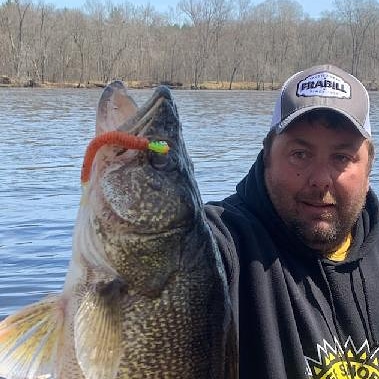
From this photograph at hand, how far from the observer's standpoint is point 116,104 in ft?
8.50

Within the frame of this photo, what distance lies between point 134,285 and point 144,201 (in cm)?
27

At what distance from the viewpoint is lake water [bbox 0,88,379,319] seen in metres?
8.47

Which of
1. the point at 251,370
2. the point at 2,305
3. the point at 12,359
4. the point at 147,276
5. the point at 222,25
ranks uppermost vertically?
the point at 222,25

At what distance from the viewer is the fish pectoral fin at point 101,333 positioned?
241cm

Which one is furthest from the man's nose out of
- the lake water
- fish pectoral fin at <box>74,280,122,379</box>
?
the lake water

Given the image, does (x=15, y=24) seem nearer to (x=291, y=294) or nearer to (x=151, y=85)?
(x=151, y=85)

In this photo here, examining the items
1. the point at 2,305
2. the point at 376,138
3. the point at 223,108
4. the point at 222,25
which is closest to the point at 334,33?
the point at 222,25

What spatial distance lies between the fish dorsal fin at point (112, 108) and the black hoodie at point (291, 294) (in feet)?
3.01

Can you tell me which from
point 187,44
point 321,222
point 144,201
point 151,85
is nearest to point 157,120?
point 144,201

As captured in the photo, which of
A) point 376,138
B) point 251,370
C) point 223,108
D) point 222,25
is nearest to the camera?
point 251,370

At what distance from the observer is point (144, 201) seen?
8.50 ft

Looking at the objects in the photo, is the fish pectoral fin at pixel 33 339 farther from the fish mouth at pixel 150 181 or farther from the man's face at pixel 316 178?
the man's face at pixel 316 178

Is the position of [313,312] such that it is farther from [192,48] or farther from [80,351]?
[192,48]

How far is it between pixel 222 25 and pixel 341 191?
8292 cm
